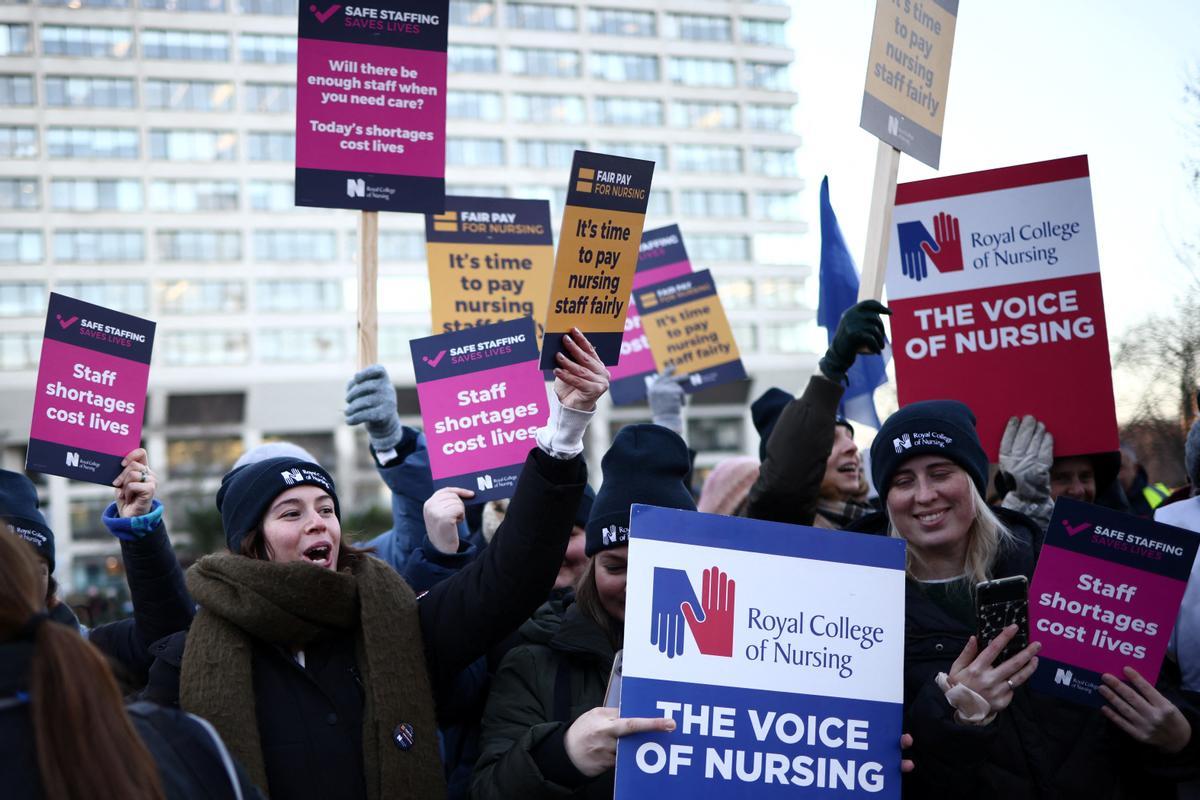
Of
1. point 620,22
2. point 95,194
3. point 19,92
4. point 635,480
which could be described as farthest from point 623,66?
point 635,480

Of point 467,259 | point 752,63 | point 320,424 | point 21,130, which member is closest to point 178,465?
point 320,424

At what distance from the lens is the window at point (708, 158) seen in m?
70.7

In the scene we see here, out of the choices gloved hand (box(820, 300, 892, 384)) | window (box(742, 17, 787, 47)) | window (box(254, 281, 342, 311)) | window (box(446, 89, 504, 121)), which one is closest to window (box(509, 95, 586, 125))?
window (box(446, 89, 504, 121))

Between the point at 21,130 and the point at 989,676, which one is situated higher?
the point at 21,130

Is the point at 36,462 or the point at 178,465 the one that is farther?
the point at 178,465

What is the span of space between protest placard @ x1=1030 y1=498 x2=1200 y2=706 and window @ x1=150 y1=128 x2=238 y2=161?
66312mm

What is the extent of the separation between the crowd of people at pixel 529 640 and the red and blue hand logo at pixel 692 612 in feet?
0.65

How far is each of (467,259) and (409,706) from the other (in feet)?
11.4

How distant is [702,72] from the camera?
7231 centimetres

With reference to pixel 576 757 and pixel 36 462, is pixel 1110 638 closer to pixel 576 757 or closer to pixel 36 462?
pixel 576 757

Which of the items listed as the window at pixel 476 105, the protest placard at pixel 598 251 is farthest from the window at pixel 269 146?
the protest placard at pixel 598 251

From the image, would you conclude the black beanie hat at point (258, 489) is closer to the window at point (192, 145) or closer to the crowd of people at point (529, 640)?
the crowd of people at point (529, 640)

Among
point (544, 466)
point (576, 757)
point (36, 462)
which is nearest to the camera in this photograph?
point (576, 757)

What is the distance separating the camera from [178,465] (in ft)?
203
